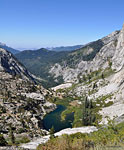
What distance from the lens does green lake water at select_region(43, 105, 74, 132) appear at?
124 m

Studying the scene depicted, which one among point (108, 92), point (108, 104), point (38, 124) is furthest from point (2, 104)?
point (108, 92)

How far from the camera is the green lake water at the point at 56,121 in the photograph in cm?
12405

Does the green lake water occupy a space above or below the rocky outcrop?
below

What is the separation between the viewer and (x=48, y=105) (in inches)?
7096

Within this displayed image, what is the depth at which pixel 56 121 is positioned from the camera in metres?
137

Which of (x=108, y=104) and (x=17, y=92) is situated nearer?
(x=108, y=104)

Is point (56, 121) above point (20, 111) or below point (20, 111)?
below

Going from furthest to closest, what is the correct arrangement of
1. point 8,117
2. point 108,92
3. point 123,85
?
point 108,92 < point 123,85 < point 8,117

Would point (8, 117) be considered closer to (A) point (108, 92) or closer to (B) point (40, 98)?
(B) point (40, 98)

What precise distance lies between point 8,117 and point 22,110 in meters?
25.9

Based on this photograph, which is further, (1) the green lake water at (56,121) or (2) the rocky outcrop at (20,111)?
(1) the green lake water at (56,121)

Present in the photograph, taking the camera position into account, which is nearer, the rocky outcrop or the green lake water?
the rocky outcrop

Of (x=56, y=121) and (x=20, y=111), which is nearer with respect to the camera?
(x=20, y=111)

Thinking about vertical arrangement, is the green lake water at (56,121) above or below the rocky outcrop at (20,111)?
below
